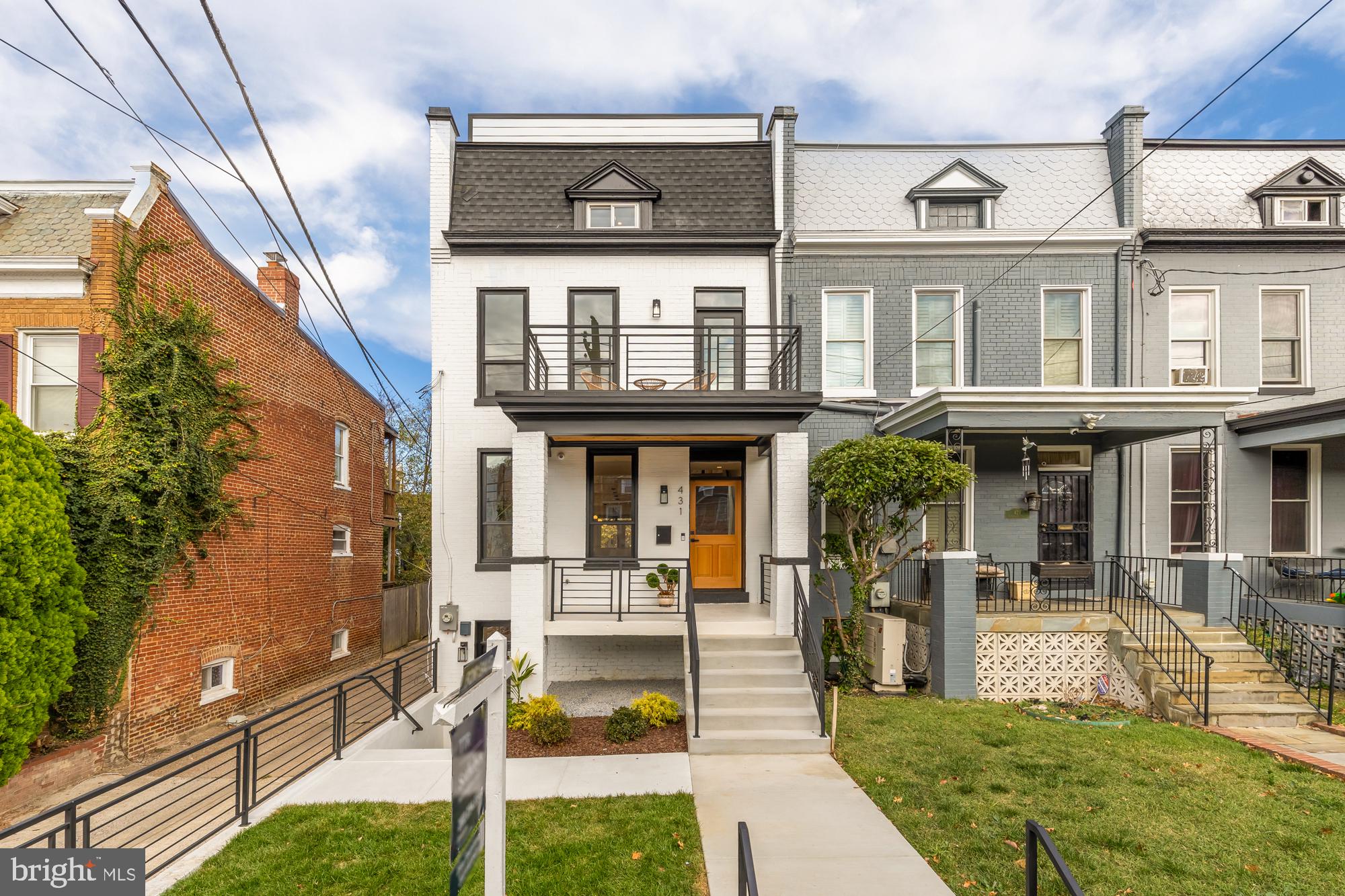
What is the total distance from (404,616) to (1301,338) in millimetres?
20583

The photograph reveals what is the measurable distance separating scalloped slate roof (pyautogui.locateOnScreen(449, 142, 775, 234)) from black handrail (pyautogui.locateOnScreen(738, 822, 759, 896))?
9571mm

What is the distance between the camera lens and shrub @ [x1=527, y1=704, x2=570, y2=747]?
25.3ft

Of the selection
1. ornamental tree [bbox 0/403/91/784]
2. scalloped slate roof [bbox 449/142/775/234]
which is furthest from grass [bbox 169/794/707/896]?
scalloped slate roof [bbox 449/142/775/234]

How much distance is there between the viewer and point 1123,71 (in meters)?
11.0

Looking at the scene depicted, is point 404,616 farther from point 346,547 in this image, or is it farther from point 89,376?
point 89,376

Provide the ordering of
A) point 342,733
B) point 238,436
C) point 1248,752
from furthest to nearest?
point 238,436 < point 342,733 < point 1248,752

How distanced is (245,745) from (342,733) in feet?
6.71

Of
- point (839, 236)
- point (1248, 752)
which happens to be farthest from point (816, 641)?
point (839, 236)

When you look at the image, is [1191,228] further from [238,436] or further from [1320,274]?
[238,436]

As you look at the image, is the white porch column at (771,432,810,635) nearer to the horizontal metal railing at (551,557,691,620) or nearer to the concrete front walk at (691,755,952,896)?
the horizontal metal railing at (551,557,691,620)

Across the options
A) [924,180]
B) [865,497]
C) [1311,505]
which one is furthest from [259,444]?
[1311,505]

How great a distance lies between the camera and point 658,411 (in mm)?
9195

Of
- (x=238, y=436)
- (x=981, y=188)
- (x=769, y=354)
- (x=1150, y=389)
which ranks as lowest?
(x=238, y=436)

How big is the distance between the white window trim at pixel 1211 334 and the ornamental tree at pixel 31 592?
1641 cm
